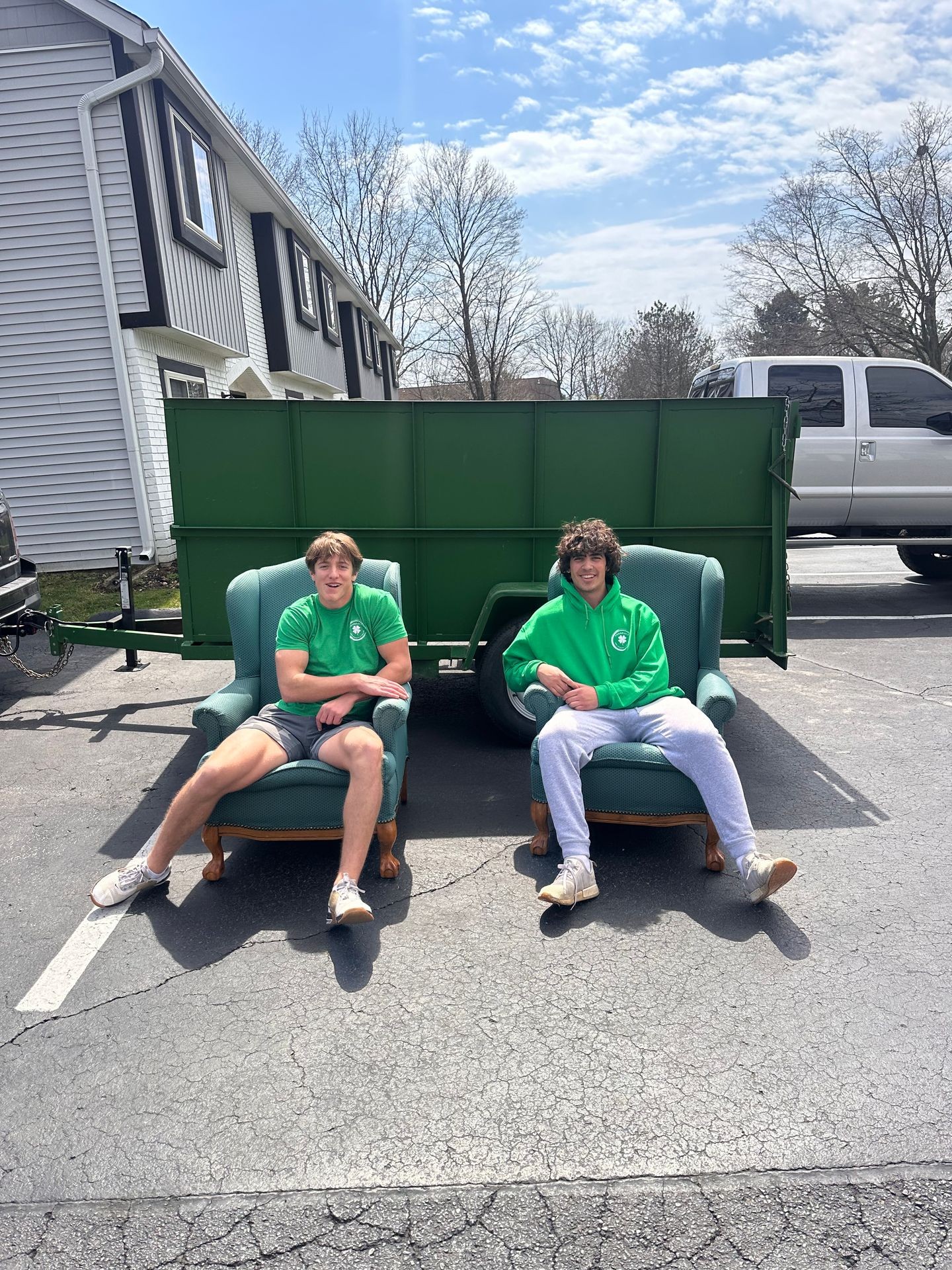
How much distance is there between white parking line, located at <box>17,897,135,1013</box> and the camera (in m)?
3.02

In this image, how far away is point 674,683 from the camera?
4.58 metres

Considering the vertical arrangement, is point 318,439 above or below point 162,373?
below

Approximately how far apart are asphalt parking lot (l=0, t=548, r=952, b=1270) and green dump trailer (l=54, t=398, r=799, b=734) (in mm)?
1304

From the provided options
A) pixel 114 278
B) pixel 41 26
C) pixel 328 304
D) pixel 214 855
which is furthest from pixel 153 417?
pixel 328 304

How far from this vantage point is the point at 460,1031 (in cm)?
281

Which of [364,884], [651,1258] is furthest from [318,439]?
[651,1258]

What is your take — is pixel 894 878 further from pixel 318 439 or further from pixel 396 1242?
pixel 318 439

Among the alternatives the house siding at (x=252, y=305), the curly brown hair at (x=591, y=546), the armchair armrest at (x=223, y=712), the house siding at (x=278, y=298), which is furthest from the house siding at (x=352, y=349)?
the curly brown hair at (x=591, y=546)

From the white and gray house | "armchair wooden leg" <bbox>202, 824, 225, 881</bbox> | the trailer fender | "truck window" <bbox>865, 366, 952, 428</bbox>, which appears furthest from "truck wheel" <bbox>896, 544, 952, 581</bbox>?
"armchair wooden leg" <bbox>202, 824, 225, 881</bbox>

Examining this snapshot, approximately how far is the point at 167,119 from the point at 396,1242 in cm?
1196

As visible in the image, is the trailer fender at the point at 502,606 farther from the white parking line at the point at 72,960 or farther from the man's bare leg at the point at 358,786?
the white parking line at the point at 72,960

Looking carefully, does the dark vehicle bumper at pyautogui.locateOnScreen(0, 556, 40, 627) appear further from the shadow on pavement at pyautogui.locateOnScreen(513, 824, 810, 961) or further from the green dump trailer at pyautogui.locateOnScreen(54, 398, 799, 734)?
the shadow on pavement at pyautogui.locateOnScreen(513, 824, 810, 961)

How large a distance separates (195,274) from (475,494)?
27.9ft

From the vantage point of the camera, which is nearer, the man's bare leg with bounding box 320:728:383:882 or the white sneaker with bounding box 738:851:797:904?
the white sneaker with bounding box 738:851:797:904
